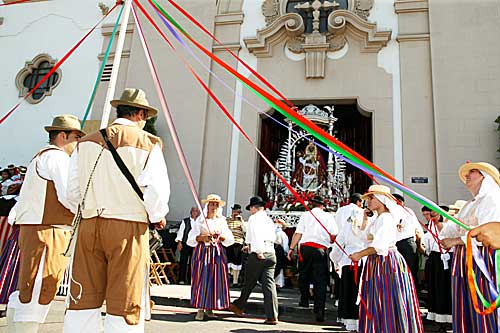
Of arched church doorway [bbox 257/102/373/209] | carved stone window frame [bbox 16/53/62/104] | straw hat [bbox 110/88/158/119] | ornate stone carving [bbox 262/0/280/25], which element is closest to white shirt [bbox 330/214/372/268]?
straw hat [bbox 110/88/158/119]

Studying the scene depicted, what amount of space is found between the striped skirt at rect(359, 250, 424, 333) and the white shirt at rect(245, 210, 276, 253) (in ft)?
6.03

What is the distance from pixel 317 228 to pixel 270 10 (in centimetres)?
787

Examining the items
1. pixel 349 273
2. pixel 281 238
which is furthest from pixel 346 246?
pixel 281 238

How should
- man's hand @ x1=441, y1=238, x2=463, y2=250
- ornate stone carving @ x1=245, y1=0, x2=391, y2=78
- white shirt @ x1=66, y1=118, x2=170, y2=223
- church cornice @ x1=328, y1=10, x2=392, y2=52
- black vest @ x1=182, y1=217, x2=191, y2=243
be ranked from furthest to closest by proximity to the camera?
ornate stone carving @ x1=245, y1=0, x2=391, y2=78 → church cornice @ x1=328, y1=10, x2=392, y2=52 → black vest @ x1=182, y1=217, x2=191, y2=243 → man's hand @ x1=441, y1=238, x2=463, y2=250 → white shirt @ x1=66, y1=118, x2=170, y2=223

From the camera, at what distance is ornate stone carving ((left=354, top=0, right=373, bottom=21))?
11.6m

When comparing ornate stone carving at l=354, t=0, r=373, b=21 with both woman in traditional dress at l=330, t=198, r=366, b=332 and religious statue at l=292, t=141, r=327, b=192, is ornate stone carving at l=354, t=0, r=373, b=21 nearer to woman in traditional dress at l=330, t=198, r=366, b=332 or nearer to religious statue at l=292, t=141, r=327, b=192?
religious statue at l=292, t=141, r=327, b=192

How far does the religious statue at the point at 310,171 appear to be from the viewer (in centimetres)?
1082

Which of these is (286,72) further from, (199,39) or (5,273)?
(5,273)

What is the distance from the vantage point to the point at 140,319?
2.86m

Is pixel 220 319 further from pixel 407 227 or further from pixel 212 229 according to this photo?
pixel 407 227

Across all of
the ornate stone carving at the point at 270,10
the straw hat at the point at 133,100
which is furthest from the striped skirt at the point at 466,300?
the ornate stone carving at the point at 270,10

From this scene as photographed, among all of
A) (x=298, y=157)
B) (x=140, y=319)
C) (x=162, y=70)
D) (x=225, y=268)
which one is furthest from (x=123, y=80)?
(x=140, y=319)

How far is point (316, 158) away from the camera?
11125mm

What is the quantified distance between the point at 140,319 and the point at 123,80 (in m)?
10.8
